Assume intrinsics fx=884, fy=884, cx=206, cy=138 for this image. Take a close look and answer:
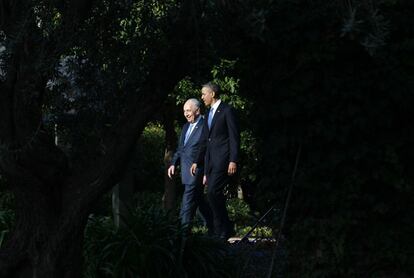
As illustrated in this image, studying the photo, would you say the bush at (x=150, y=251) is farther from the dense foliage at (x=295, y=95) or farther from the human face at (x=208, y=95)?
the human face at (x=208, y=95)

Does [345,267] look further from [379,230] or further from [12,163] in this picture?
[12,163]

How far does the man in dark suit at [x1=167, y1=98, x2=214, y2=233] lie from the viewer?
9.13 m

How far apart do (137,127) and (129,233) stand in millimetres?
1409

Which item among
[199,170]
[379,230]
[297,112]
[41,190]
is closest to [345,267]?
→ [379,230]

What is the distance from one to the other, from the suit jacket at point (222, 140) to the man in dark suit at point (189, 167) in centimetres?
41

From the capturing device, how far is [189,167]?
364 inches

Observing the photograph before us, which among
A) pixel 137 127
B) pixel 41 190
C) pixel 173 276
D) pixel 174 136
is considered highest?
pixel 174 136

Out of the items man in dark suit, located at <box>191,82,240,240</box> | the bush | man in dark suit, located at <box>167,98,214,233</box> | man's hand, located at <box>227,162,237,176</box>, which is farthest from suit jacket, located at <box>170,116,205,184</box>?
the bush

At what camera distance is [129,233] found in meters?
7.04

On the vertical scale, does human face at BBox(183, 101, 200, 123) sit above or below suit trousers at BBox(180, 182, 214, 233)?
above

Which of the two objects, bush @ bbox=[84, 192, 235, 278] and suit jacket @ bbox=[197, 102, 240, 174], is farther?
suit jacket @ bbox=[197, 102, 240, 174]

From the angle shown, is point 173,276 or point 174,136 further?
point 174,136

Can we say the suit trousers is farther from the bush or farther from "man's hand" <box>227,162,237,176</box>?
the bush

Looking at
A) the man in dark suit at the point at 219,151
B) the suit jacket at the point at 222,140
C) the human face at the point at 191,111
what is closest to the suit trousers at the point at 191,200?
the man in dark suit at the point at 219,151
